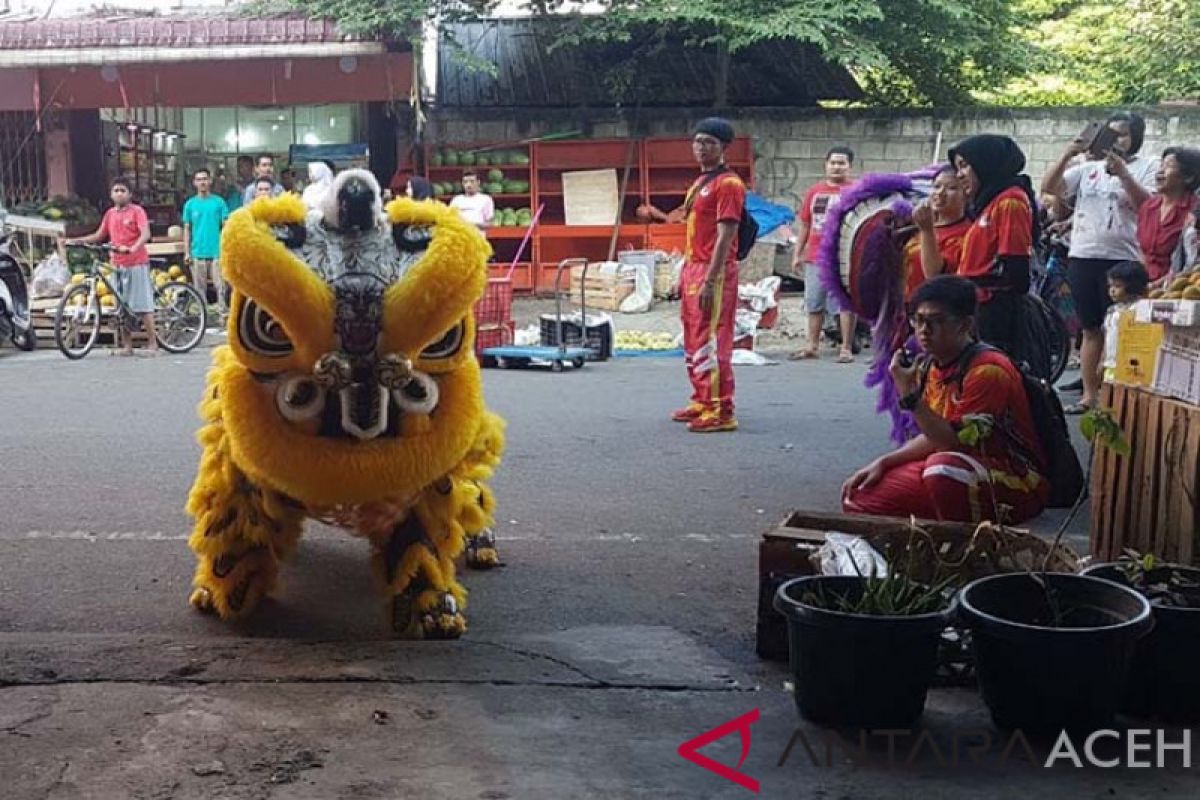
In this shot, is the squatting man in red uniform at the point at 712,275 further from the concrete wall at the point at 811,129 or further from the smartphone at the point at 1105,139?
the concrete wall at the point at 811,129

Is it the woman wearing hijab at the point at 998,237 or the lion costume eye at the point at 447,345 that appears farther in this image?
the woman wearing hijab at the point at 998,237

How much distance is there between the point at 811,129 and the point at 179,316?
8156 mm

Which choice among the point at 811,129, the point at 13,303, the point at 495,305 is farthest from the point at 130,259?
the point at 811,129

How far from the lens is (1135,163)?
8.62 meters

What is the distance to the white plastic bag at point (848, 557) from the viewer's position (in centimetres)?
376

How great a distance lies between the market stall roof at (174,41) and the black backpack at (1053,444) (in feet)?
37.3

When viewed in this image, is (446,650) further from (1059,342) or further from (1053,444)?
(1059,342)

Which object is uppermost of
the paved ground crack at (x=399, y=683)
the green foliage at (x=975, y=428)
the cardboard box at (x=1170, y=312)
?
the cardboard box at (x=1170, y=312)

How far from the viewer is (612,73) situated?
16.5 metres

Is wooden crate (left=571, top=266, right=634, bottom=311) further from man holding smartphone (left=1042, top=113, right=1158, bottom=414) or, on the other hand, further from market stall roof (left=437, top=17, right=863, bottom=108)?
man holding smartphone (left=1042, top=113, right=1158, bottom=414)

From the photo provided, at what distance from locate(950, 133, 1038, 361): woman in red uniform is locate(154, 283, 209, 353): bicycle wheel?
8.76 m

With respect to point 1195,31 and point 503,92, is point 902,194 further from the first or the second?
point 1195,31

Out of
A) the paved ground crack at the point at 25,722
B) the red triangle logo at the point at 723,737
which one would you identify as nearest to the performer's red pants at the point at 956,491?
the red triangle logo at the point at 723,737

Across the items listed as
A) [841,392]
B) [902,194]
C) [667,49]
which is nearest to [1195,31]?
[667,49]
